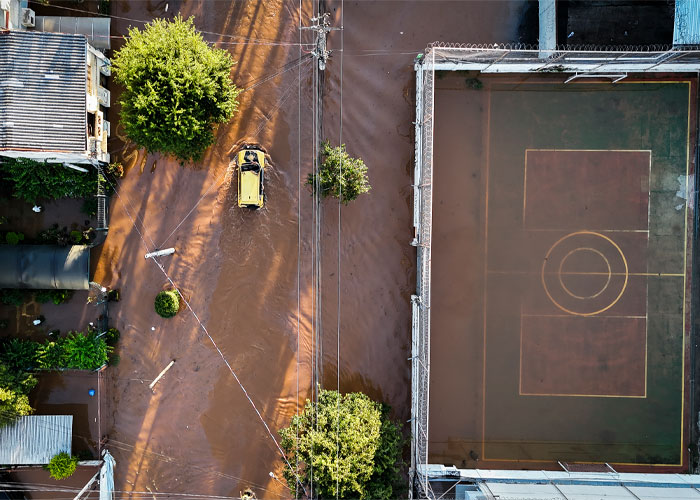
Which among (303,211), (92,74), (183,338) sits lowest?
(183,338)

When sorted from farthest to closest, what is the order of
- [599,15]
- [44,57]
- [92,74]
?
[599,15] → [92,74] → [44,57]

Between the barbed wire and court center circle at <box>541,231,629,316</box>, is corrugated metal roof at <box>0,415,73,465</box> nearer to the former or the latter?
court center circle at <box>541,231,629,316</box>

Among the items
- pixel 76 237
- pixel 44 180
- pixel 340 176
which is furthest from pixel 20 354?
pixel 340 176

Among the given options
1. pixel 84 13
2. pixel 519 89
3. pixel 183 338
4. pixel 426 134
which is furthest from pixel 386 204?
pixel 84 13

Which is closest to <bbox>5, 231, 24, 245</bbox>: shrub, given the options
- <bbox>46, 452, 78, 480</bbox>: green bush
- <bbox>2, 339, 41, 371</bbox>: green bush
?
<bbox>2, 339, 41, 371</bbox>: green bush

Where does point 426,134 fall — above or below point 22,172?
above

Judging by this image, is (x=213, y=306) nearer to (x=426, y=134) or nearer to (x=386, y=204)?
(x=386, y=204)

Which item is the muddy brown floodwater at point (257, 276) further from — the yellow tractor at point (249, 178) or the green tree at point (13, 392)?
the green tree at point (13, 392)

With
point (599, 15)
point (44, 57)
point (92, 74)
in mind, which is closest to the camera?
point (44, 57)
